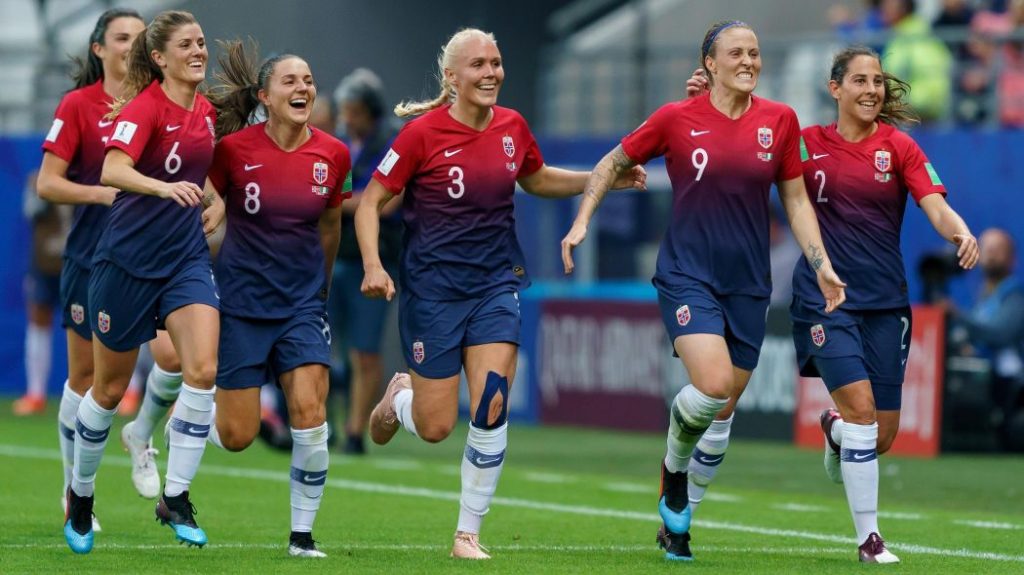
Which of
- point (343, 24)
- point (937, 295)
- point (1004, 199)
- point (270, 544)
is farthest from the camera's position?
point (343, 24)

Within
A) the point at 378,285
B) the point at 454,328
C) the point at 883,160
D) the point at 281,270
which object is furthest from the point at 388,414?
the point at 883,160

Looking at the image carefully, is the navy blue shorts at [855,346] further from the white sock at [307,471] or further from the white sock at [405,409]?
the white sock at [307,471]

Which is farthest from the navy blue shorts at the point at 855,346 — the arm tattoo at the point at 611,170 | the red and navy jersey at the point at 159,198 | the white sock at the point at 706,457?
the red and navy jersey at the point at 159,198

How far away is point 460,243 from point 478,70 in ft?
2.54

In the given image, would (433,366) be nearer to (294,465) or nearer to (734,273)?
(294,465)

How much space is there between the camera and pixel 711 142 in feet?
27.8

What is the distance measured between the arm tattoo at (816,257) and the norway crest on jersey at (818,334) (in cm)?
37

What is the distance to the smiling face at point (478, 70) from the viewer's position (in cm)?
851

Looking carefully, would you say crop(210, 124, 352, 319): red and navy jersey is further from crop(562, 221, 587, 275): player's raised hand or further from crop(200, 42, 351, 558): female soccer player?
crop(562, 221, 587, 275): player's raised hand

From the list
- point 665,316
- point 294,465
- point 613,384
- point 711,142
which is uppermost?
point 711,142

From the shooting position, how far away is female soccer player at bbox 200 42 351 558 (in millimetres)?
8406

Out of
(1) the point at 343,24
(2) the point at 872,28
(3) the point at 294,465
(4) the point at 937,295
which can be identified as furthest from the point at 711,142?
(1) the point at 343,24

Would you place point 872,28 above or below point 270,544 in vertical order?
above

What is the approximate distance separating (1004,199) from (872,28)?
3.03 metres
